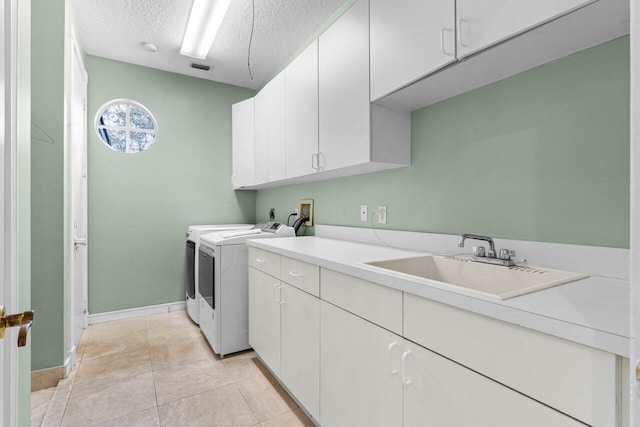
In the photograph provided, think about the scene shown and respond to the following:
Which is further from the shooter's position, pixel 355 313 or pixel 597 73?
pixel 355 313

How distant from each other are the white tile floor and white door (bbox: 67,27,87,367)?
0.28m

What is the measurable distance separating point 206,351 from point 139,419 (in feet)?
2.67

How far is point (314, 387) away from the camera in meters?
1.57

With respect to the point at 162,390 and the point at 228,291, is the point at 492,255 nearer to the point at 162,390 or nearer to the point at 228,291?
the point at 228,291

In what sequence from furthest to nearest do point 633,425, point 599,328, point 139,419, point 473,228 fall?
point 139,419
point 473,228
point 599,328
point 633,425

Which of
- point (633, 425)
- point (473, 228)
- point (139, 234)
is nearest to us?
point (633, 425)

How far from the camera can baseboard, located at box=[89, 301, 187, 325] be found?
315cm

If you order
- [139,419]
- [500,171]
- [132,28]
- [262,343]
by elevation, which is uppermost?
[132,28]

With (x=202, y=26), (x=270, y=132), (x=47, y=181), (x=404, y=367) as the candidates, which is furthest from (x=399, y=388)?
(x=202, y=26)

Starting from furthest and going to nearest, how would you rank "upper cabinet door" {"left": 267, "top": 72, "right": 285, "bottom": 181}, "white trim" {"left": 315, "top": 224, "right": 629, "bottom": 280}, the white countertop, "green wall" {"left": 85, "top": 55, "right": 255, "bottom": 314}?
"green wall" {"left": 85, "top": 55, "right": 255, "bottom": 314} → "upper cabinet door" {"left": 267, "top": 72, "right": 285, "bottom": 181} → "white trim" {"left": 315, "top": 224, "right": 629, "bottom": 280} → the white countertop

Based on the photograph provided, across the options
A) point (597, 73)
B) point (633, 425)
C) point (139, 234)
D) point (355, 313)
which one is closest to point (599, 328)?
point (633, 425)

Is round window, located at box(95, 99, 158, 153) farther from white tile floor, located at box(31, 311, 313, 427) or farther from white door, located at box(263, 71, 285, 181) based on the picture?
white tile floor, located at box(31, 311, 313, 427)

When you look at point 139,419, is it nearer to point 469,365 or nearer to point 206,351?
point 206,351

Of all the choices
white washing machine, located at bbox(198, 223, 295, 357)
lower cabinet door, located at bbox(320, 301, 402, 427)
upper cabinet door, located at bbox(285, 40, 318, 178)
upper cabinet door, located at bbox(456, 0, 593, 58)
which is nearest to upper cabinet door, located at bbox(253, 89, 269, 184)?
upper cabinet door, located at bbox(285, 40, 318, 178)
